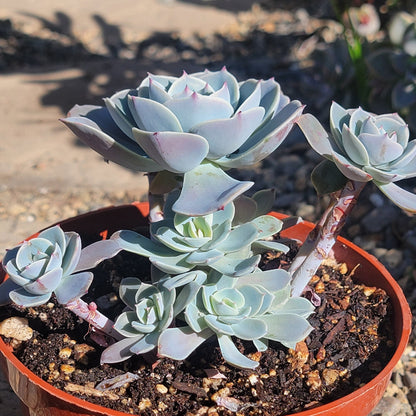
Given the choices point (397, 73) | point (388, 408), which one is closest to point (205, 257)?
point (388, 408)

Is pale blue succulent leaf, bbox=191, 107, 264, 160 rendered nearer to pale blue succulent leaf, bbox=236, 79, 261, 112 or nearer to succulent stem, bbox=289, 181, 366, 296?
pale blue succulent leaf, bbox=236, 79, 261, 112

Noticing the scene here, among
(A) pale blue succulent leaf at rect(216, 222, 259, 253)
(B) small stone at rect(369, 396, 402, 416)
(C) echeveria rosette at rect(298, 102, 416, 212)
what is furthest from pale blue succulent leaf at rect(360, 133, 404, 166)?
(B) small stone at rect(369, 396, 402, 416)

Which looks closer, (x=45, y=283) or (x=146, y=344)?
(x=45, y=283)

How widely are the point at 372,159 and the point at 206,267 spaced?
34 centimetres

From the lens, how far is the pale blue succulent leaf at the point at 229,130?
0.95 m

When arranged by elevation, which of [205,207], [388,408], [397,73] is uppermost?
[205,207]

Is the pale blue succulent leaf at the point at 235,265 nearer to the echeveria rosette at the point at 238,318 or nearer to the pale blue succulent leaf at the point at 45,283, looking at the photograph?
the echeveria rosette at the point at 238,318

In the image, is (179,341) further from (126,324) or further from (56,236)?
(56,236)

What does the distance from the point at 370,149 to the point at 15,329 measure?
0.75 meters

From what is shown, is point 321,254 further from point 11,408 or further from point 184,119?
point 11,408

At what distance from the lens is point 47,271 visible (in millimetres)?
1021

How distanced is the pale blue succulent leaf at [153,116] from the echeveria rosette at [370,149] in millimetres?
241

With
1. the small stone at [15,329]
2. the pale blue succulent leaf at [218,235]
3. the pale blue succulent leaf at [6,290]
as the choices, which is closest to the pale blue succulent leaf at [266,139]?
the pale blue succulent leaf at [218,235]

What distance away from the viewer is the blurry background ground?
244 centimetres
